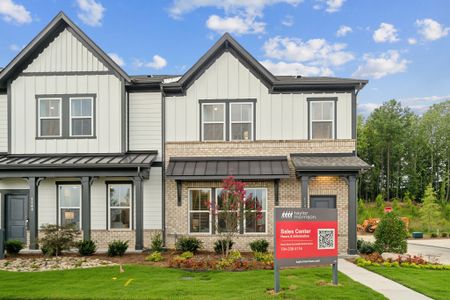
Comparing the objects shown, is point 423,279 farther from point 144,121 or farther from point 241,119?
point 144,121

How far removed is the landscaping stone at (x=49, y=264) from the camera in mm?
14016

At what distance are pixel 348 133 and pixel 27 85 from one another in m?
15.0

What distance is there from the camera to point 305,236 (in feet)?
34.7

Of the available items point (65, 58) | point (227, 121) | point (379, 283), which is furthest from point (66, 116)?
point (379, 283)

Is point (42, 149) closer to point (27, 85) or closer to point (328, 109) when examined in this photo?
point (27, 85)

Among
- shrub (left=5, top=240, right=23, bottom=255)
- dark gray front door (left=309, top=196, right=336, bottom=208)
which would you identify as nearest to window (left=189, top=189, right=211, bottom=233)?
dark gray front door (left=309, top=196, right=336, bottom=208)

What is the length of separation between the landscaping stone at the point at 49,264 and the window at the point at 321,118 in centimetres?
1039

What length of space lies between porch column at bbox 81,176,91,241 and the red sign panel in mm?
10040

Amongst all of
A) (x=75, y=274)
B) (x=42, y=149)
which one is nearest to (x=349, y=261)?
(x=75, y=274)

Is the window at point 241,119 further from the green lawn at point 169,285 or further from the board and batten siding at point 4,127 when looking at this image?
the board and batten siding at point 4,127

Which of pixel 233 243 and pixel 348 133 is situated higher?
pixel 348 133

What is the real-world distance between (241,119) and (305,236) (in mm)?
8866

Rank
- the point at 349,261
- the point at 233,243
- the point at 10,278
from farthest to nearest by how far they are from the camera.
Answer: the point at 233,243 → the point at 349,261 → the point at 10,278

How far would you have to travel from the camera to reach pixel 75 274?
12.8m
